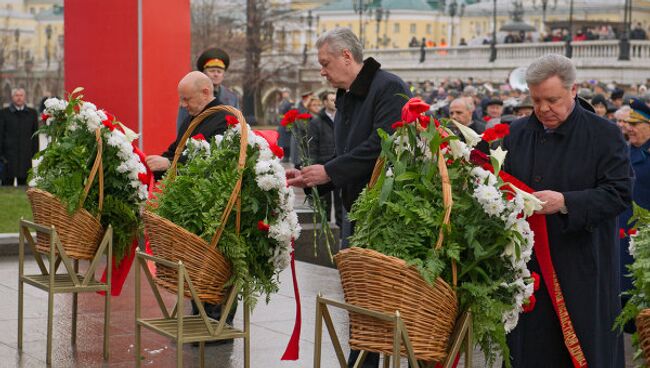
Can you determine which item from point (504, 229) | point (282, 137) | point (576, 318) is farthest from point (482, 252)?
point (282, 137)

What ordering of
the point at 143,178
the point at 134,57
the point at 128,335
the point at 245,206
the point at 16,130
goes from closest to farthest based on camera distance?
the point at 245,206
the point at 143,178
the point at 128,335
the point at 134,57
the point at 16,130

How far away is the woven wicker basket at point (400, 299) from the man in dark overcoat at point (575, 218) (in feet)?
2.01

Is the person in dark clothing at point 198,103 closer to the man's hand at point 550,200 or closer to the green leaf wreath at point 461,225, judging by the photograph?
the green leaf wreath at point 461,225

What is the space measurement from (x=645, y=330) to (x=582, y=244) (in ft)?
3.10

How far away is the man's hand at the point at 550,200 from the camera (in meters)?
5.61

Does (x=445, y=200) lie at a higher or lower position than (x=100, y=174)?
higher

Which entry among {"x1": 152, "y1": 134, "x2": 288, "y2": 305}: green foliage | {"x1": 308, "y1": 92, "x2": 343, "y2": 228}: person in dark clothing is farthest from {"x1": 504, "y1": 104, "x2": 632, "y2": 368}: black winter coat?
{"x1": 308, "y1": 92, "x2": 343, "y2": 228}: person in dark clothing

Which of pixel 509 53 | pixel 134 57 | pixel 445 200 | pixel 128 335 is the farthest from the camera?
pixel 509 53

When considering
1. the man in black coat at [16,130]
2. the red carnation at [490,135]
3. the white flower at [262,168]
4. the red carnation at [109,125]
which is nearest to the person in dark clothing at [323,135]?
the red carnation at [109,125]

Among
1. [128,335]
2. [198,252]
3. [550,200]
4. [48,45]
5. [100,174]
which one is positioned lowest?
[48,45]

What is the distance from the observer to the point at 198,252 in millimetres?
6754

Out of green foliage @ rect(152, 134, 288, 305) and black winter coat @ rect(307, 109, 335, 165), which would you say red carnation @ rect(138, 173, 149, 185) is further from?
black winter coat @ rect(307, 109, 335, 165)

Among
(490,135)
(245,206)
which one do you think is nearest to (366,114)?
(245,206)

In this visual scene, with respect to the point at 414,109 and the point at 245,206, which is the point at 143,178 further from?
the point at 414,109
